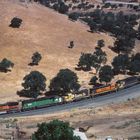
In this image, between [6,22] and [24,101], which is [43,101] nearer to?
[24,101]

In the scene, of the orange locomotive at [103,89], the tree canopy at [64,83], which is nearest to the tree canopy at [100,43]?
the orange locomotive at [103,89]

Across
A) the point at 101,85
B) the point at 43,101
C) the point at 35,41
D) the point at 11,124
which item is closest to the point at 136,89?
the point at 101,85

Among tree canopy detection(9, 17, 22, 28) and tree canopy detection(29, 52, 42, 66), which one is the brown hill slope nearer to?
tree canopy detection(29, 52, 42, 66)

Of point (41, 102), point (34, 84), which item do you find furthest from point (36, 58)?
point (41, 102)

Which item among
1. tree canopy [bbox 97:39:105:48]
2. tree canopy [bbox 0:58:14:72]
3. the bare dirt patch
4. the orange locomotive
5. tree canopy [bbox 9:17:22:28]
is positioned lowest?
the bare dirt patch

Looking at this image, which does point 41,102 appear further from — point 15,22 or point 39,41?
point 15,22

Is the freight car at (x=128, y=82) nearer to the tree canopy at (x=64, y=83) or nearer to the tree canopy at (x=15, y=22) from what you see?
the tree canopy at (x=64, y=83)

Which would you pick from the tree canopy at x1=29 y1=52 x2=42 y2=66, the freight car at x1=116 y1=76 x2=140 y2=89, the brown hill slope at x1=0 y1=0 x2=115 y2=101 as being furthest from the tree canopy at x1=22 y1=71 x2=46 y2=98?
the freight car at x1=116 y1=76 x2=140 y2=89
